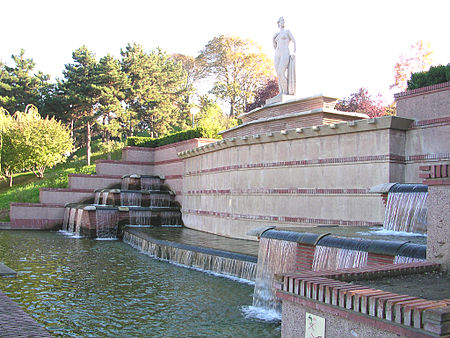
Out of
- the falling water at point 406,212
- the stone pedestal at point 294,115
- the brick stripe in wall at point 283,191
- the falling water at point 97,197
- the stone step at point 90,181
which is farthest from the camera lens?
the stone step at point 90,181

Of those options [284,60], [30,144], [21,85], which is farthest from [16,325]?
[21,85]

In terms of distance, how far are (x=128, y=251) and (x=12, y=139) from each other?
1813 cm

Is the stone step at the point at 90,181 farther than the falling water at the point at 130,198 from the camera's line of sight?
Yes

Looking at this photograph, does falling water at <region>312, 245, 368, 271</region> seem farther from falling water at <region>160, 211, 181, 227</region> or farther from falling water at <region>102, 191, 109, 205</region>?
falling water at <region>102, 191, 109, 205</region>

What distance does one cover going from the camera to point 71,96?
37.4 meters

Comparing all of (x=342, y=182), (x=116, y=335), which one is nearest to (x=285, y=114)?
(x=342, y=182)

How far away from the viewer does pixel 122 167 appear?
92.8ft

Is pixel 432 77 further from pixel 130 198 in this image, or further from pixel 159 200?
pixel 130 198

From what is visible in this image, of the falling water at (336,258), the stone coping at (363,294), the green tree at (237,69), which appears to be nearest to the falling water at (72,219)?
the falling water at (336,258)

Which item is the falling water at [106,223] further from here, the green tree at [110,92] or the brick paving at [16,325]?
the green tree at [110,92]

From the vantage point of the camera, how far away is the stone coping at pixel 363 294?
3.47 m

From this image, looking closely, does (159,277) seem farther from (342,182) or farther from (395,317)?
(395,317)

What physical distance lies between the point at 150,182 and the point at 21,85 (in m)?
27.1

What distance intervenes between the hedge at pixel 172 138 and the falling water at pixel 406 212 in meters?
15.2
